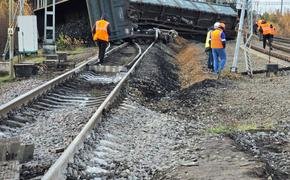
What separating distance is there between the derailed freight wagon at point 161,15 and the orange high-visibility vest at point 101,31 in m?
7.52

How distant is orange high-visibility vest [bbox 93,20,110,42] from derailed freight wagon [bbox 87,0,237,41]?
296 inches

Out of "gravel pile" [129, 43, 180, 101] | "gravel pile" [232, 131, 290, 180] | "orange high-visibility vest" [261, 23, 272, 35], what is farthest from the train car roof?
"gravel pile" [232, 131, 290, 180]

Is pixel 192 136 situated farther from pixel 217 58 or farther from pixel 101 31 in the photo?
pixel 101 31

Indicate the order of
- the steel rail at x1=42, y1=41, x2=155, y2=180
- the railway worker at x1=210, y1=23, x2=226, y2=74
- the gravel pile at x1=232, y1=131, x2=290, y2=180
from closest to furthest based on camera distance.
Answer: the steel rail at x1=42, y1=41, x2=155, y2=180, the gravel pile at x1=232, y1=131, x2=290, y2=180, the railway worker at x1=210, y1=23, x2=226, y2=74

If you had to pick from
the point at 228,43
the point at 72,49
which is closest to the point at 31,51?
the point at 72,49

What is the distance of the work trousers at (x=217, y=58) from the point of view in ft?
49.6

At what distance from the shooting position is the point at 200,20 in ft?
101

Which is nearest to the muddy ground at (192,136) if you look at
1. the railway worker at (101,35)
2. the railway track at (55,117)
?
the railway track at (55,117)

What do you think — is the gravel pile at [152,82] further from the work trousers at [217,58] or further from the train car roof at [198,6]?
the train car roof at [198,6]

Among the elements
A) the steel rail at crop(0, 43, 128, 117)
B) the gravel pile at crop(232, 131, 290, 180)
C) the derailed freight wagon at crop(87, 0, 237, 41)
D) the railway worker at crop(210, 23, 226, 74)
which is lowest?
the gravel pile at crop(232, 131, 290, 180)

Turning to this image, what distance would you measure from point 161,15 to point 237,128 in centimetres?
2194

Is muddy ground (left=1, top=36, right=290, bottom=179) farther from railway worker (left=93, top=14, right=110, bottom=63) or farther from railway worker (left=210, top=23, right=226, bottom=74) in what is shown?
railway worker (left=93, top=14, right=110, bottom=63)

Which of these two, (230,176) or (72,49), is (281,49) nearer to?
(72,49)

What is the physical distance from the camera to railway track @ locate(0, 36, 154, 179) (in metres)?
5.20
